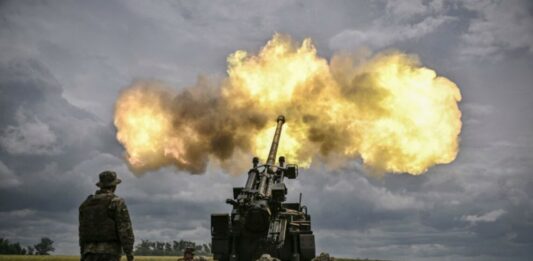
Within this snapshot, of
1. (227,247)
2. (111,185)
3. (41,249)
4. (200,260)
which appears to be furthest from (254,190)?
(41,249)

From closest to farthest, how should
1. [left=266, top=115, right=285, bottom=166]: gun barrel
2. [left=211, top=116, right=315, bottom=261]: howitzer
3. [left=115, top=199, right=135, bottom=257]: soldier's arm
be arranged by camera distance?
[left=115, top=199, right=135, bottom=257]: soldier's arm → [left=211, top=116, right=315, bottom=261]: howitzer → [left=266, top=115, right=285, bottom=166]: gun barrel

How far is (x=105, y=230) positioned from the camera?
823 centimetres

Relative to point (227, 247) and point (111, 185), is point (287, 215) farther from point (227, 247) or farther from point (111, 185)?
point (111, 185)

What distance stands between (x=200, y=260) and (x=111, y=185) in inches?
271

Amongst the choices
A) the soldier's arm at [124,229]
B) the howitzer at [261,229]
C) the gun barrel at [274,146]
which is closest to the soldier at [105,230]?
the soldier's arm at [124,229]

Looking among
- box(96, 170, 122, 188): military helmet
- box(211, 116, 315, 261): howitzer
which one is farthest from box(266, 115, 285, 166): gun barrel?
box(96, 170, 122, 188): military helmet

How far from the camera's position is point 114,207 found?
8273 mm

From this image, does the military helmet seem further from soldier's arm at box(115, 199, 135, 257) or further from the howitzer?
the howitzer

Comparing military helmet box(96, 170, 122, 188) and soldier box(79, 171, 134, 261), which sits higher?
military helmet box(96, 170, 122, 188)

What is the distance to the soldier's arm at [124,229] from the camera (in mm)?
8172

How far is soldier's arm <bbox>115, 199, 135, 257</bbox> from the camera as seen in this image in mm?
8172

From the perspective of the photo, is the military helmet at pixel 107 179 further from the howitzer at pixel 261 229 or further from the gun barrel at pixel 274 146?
the gun barrel at pixel 274 146

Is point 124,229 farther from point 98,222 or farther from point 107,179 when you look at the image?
point 107,179

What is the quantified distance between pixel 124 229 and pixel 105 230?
320 millimetres
